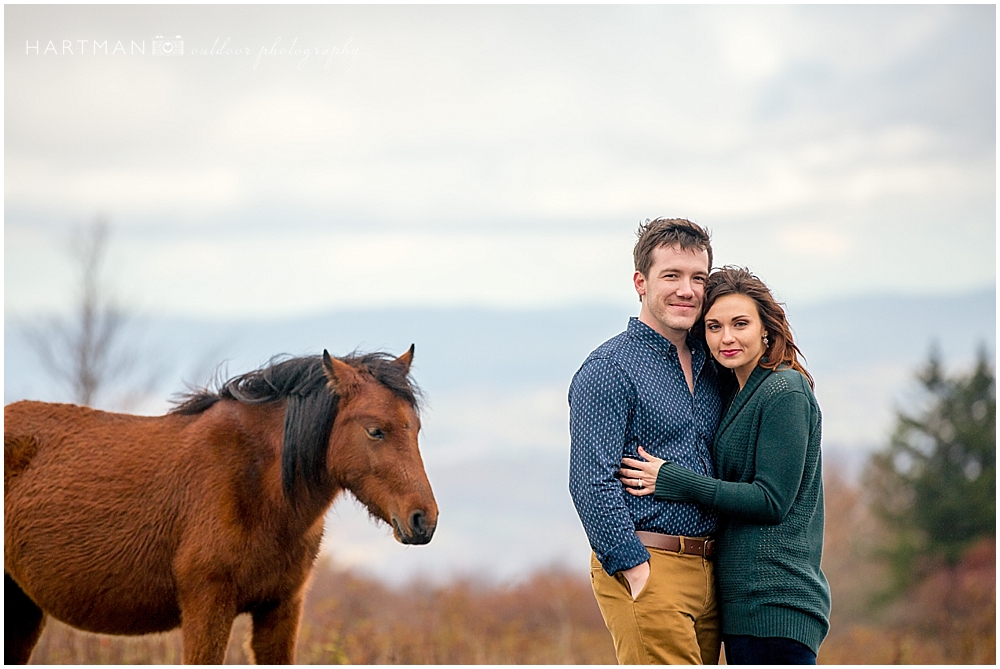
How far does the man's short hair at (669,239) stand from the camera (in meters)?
3.65

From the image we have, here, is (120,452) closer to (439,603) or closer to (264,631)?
(264,631)

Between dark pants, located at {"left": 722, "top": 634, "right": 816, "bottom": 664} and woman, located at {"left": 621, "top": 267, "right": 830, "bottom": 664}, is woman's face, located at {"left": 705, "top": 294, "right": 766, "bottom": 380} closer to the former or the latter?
woman, located at {"left": 621, "top": 267, "right": 830, "bottom": 664}

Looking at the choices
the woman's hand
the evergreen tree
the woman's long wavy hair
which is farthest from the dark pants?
the evergreen tree

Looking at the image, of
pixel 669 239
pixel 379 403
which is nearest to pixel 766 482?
pixel 669 239

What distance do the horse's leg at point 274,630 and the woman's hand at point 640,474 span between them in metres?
2.00

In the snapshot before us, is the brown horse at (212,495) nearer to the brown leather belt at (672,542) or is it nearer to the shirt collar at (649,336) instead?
the brown leather belt at (672,542)

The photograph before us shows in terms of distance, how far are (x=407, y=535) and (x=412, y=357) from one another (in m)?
0.96

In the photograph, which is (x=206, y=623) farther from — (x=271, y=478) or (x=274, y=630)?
(x=271, y=478)

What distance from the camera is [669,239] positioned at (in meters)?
3.65

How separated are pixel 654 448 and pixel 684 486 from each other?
0.70 ft

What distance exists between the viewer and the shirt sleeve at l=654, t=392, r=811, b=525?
3.37 meters

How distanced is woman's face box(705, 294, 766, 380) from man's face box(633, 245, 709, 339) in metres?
0.10

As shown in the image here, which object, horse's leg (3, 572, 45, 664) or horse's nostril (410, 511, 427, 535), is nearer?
horse's nostril (410, 511, 427, 535)

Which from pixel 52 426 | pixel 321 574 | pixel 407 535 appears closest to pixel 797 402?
pixel 407 535
